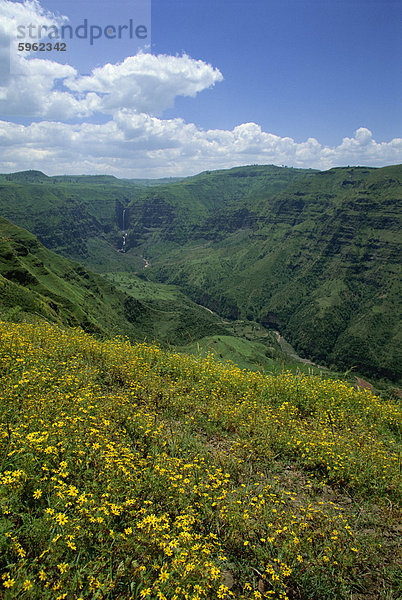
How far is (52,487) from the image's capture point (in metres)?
4.95

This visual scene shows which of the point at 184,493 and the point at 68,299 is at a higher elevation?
the point at 184,493

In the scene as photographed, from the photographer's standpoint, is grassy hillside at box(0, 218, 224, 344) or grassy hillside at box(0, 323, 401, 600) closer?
grassy hillside at box(0, 323, 401, 600)

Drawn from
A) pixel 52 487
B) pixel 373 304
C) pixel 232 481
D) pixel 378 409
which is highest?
pixel 52 487

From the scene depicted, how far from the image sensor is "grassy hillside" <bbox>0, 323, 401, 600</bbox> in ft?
13.7

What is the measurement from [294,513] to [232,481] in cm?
119

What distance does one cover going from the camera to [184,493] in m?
5.61

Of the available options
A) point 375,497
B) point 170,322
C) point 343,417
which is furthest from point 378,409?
point 170,322

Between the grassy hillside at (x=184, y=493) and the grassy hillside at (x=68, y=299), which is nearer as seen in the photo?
the grassy hillside at (x=184, y=493)

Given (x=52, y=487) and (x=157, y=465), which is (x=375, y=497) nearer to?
(x=157, y=465)

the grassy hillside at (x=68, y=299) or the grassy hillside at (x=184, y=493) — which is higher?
the grassy hillside at (x=184, y=493)

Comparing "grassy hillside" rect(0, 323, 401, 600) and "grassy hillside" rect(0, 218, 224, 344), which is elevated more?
"grassy hillside" rect(0, 323, 401, 600)

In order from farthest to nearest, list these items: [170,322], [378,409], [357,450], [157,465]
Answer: [170,322] < [378,409] < [357,450] < [157,465]

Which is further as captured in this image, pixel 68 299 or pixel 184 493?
pixel 68 299

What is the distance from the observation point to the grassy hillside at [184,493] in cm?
416
